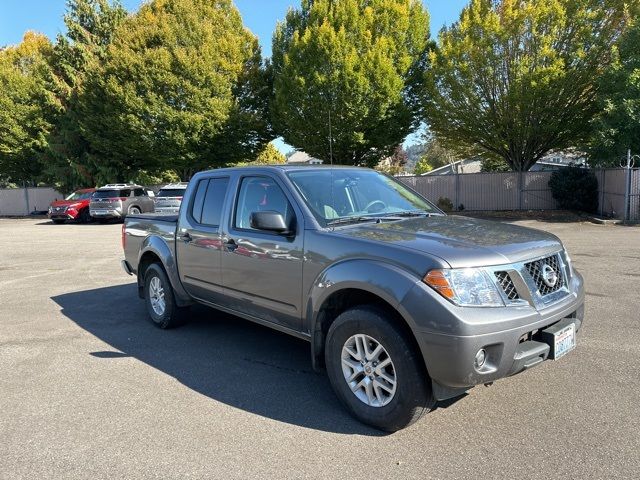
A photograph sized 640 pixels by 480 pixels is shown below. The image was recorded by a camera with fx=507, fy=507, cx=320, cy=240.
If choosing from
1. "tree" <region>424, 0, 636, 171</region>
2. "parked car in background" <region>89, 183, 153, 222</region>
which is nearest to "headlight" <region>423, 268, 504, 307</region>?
"tree" <region>424, 0, 636, 171</region>

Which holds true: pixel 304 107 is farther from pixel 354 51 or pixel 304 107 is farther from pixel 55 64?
pixel 55 64

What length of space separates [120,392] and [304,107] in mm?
21676

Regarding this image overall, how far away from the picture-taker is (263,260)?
14.0 ft

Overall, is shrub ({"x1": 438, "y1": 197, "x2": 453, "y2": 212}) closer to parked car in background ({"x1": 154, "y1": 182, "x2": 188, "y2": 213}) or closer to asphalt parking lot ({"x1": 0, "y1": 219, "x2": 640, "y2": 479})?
parked car in background ({"x1": 154, "y1": 182, "x2": 188, "y2": 213})

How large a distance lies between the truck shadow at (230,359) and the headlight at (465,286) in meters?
1.11

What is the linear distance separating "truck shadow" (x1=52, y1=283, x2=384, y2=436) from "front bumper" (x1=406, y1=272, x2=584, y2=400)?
72 cm

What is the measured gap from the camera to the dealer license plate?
3312mm

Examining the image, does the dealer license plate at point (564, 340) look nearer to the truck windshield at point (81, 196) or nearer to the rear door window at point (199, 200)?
the rear door window at point (199, 200)

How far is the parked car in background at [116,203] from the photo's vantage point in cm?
2356

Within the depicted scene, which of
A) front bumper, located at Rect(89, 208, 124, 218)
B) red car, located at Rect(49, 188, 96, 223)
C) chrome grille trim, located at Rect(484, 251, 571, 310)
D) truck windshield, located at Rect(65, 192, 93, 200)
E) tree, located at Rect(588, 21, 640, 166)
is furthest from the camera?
truck windshield, located at Rect(65, 192, 93, 200)

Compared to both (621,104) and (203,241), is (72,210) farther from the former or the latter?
(621,104)

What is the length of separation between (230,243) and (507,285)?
2.49m

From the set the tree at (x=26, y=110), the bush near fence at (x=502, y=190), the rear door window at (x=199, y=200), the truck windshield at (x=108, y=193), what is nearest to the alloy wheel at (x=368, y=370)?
the rear door window at (x=199, y=200)

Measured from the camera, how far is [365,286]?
338cm
